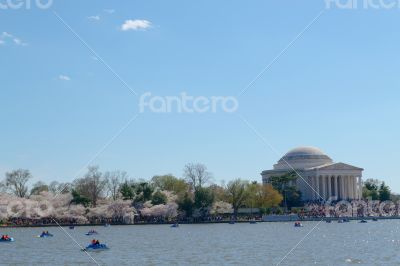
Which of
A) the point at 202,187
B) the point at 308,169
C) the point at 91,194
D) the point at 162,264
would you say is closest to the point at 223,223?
the point at 202,187

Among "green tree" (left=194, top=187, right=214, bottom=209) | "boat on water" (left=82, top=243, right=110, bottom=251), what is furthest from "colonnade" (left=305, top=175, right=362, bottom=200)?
"boat on water" (left=82, top=243, right=110, bottom=251)

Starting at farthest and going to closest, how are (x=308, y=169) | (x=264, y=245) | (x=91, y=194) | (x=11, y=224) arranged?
1. (x=308, y=169)
2. (x=91, y=194)
3. (x=11, y=224)
4. (x=264, y=245)

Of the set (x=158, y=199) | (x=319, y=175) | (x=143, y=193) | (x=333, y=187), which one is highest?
(x=319, y=175)

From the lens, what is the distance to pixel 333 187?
175375 millimetres

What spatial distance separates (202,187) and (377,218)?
3414 cm

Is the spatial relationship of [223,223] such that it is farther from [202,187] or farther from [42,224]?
[42,224]

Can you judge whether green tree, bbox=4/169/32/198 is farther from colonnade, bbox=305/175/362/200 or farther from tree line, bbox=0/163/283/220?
colonnade, bbox=305/175/362/200

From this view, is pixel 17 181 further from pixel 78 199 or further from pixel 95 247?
pixel 95 247

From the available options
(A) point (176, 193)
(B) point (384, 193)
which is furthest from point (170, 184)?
(B) point (384, 193)

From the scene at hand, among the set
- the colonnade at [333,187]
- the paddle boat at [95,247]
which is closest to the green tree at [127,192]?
the colonnade at [333,187]

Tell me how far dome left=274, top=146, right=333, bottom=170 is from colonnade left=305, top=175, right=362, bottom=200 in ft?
15.5

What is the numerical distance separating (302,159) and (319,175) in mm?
7605

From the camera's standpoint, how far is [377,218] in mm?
135875

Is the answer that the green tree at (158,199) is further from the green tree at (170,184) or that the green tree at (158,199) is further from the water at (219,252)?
the water at (219,252)
